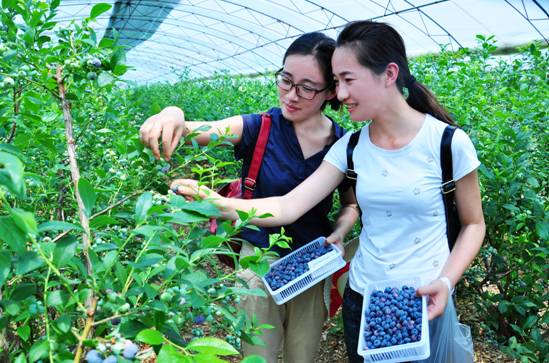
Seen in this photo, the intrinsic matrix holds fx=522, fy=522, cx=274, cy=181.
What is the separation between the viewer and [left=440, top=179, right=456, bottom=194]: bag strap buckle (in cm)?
155

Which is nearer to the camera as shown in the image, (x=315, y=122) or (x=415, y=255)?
(x=415, y=255)

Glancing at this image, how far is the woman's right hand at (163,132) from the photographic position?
1.26 meters

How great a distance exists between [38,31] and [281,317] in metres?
1.25

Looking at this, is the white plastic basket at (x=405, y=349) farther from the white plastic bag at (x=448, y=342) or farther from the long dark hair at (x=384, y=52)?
the long dark hair at (x=384, y=52)

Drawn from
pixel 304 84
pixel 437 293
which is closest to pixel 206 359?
pixel 437 293

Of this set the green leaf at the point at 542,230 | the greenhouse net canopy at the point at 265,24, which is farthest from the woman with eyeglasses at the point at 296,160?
the greenhouse net canopy at the point at 265,24

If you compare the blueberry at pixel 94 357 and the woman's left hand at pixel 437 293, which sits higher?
the blueberry at pixel 94 357

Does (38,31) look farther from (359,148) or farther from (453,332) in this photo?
(453,332)

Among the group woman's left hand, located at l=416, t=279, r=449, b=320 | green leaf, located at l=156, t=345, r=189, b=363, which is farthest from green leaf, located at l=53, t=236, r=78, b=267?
woman's left hand, located at l=416, t=279, r=449, b=320

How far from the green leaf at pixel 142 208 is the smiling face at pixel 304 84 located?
0.96 m

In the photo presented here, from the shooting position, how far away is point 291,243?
1877mm

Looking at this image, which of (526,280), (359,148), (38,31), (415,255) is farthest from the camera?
(526,280)

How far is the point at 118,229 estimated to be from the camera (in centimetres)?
127

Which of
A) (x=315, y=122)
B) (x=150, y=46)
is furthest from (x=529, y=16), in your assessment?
(x=150, y=46)
